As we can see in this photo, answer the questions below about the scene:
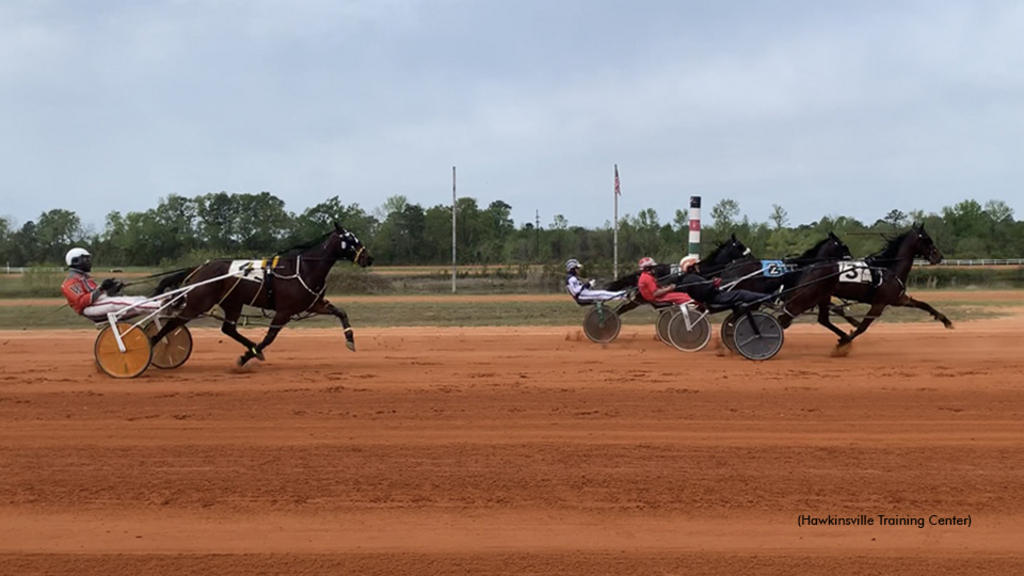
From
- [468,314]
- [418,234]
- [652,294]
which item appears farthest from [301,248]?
[418,234]

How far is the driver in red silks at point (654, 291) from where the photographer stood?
12820 millimetres

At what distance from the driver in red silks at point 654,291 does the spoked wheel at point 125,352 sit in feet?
22.2

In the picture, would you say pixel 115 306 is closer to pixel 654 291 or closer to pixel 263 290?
pixel 263 290

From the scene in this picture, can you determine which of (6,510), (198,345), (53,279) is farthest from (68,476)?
(53,279)

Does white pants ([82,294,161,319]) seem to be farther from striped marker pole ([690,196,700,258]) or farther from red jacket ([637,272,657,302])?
striped marker pole ([690,196,700,258])

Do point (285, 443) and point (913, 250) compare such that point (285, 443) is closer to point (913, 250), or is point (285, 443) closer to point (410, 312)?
point (913, 250)

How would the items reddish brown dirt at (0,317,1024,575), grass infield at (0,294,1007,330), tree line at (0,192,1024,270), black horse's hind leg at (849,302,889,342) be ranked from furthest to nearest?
tree line at (0,192,1024,270) < grass infield at (0,294,1007,330) < black horse's hind leg at (849,302,889,342) < reddish brown dirt at (0,317,1024,575)

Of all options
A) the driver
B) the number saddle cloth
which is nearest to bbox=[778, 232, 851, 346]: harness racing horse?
the driver

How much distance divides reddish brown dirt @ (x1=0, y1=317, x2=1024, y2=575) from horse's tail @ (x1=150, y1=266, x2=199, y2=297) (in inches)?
47.1

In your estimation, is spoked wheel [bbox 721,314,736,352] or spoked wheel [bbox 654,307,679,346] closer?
spoked wheel [bbox 721,314,736,352]

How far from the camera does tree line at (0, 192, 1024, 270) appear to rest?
35.9 metres

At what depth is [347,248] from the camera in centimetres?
1184

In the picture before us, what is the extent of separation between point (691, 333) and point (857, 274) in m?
2.44

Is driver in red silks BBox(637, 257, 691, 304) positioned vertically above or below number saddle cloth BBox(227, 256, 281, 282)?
below
